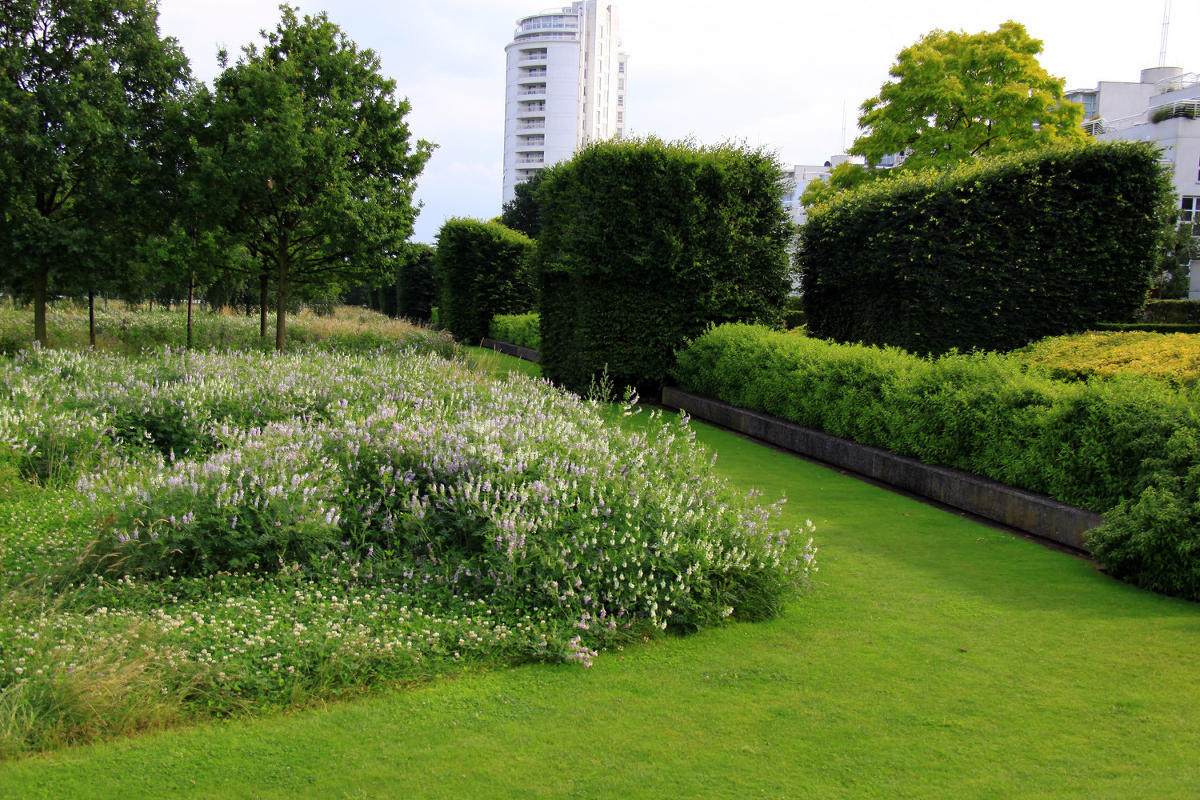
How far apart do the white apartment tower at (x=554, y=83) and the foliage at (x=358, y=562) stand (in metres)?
96.2

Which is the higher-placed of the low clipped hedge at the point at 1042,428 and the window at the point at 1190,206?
the window at the point at 1190,206

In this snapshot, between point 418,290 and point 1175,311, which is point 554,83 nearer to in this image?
point 418,290

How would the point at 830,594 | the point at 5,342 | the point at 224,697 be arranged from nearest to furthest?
the point at 224,697 < the point at 830,594 < the point at 5,342

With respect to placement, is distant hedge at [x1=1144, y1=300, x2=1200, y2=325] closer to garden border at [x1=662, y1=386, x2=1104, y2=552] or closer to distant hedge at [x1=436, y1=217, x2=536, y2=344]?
garden border at [x1=662, y1=386, x2=1104, y2=552]

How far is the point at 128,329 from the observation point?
1908 cm

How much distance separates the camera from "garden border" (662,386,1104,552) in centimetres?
623

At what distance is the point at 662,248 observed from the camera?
13859 millimetres

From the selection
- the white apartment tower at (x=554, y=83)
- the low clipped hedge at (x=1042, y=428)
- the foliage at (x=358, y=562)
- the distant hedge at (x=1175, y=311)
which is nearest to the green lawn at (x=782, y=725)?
the foliage at (x=358, y=562)

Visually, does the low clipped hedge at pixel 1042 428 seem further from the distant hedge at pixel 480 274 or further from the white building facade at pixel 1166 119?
the white building facade at pixel 1166 119

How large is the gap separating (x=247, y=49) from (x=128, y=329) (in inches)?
288

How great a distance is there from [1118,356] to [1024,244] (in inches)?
110

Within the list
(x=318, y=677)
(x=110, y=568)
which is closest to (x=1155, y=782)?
(x=318, y=677)

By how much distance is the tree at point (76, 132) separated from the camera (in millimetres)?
14539

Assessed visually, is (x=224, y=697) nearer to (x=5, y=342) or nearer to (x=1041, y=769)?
(x=1041, y=769)
